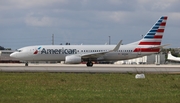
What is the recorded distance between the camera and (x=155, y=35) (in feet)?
183

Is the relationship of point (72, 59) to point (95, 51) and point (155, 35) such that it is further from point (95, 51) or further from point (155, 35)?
point (155, 35)

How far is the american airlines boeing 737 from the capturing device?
5450 centimetres

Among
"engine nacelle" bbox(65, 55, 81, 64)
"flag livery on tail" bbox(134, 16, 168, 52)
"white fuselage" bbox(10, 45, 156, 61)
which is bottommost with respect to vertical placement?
"engine nacelle" bbox(65, 55, 81, 64)

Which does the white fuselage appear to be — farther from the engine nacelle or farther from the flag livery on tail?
the engine nacelle

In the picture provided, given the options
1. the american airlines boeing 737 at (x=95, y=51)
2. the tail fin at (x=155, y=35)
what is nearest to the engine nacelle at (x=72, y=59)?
the american airlines boeing 737 at (x=95, y=51)

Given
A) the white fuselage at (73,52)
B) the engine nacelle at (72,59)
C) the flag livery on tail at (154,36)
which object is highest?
the flag livery on tail at (154,36)

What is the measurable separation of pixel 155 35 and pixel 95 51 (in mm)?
8662

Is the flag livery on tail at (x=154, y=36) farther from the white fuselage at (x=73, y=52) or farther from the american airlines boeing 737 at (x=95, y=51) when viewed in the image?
the white fuselage at (x=73, y=52)

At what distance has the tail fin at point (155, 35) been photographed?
55438mm

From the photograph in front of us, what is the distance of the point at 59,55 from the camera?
179ft

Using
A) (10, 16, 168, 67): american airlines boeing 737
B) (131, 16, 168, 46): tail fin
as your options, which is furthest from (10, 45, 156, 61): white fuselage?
(131, 16, 168, 46): tail fin

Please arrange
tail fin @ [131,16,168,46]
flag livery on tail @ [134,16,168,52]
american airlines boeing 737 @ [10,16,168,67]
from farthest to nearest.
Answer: tail fin @ [131,16,168,46] < flag livery on tail @ [134,16,168,52] < american airlines boeing 737 @ [10,16,168,67]

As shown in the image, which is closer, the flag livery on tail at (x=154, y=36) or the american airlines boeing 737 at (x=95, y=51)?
the american airlines boeing 737 at (x=95, y=51)

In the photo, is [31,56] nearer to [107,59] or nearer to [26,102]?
[107,59]
